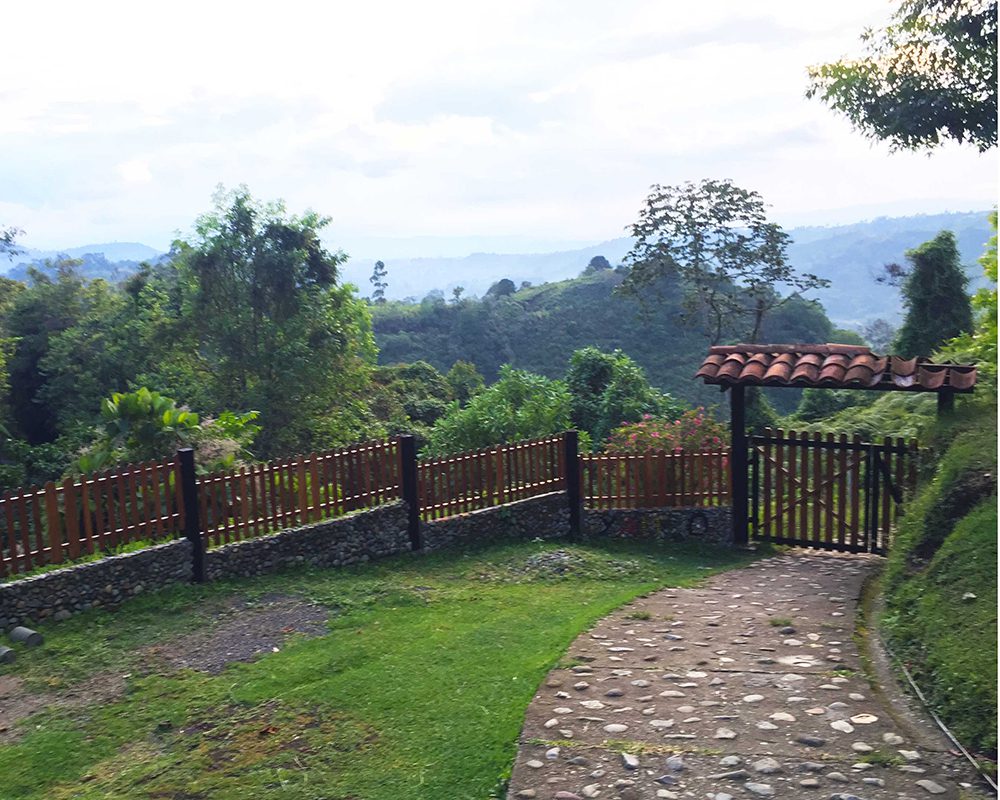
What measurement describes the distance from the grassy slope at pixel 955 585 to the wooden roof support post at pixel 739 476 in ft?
8.60

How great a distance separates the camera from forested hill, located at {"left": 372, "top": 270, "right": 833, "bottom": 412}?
5328 cm

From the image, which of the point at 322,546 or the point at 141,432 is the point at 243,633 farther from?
the point at 141,432

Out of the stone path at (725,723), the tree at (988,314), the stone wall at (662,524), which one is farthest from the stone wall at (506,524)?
the tree at (988,314)

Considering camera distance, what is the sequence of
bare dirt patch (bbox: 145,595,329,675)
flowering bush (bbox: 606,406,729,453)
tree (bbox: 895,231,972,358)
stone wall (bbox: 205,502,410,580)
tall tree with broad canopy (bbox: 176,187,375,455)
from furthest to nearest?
tall tree with broad canopy (bbox: 176,187,375,455) → tree (bbox: 895,231,972,358) → flowering bush (bbox: 606,406,729,453) → stone wall (bbox: 205,502,410,580) → bare dirt patch (bbox: 145,595,329,675)

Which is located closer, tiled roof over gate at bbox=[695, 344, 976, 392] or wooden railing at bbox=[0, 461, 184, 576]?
wooden railing at bbox=[0, 461, 184, 576]

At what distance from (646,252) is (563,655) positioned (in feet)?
92.0

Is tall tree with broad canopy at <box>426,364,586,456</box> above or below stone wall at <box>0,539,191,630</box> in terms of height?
above

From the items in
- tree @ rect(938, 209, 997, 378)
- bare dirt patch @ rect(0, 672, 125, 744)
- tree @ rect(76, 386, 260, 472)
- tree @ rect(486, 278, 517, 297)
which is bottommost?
bare dirt patch @ rect(0, 672, 125, 744)

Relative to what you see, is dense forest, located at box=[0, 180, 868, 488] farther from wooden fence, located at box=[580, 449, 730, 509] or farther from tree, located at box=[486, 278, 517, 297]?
tree, located at box=[486, 278, 517, 297]

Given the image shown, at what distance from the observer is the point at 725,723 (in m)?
5.57

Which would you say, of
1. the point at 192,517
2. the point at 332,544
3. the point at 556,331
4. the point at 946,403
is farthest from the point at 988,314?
the point at 556,331

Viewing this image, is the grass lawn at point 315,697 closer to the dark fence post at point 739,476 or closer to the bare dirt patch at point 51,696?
the bare dirt patch at point 51,696

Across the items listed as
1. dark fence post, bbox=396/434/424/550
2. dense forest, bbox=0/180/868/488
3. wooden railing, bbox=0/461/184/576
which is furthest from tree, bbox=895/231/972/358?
wooden railing, bbox=0/461/184/576

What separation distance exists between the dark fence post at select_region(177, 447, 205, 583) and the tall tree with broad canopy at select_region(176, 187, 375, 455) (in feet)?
49.5
